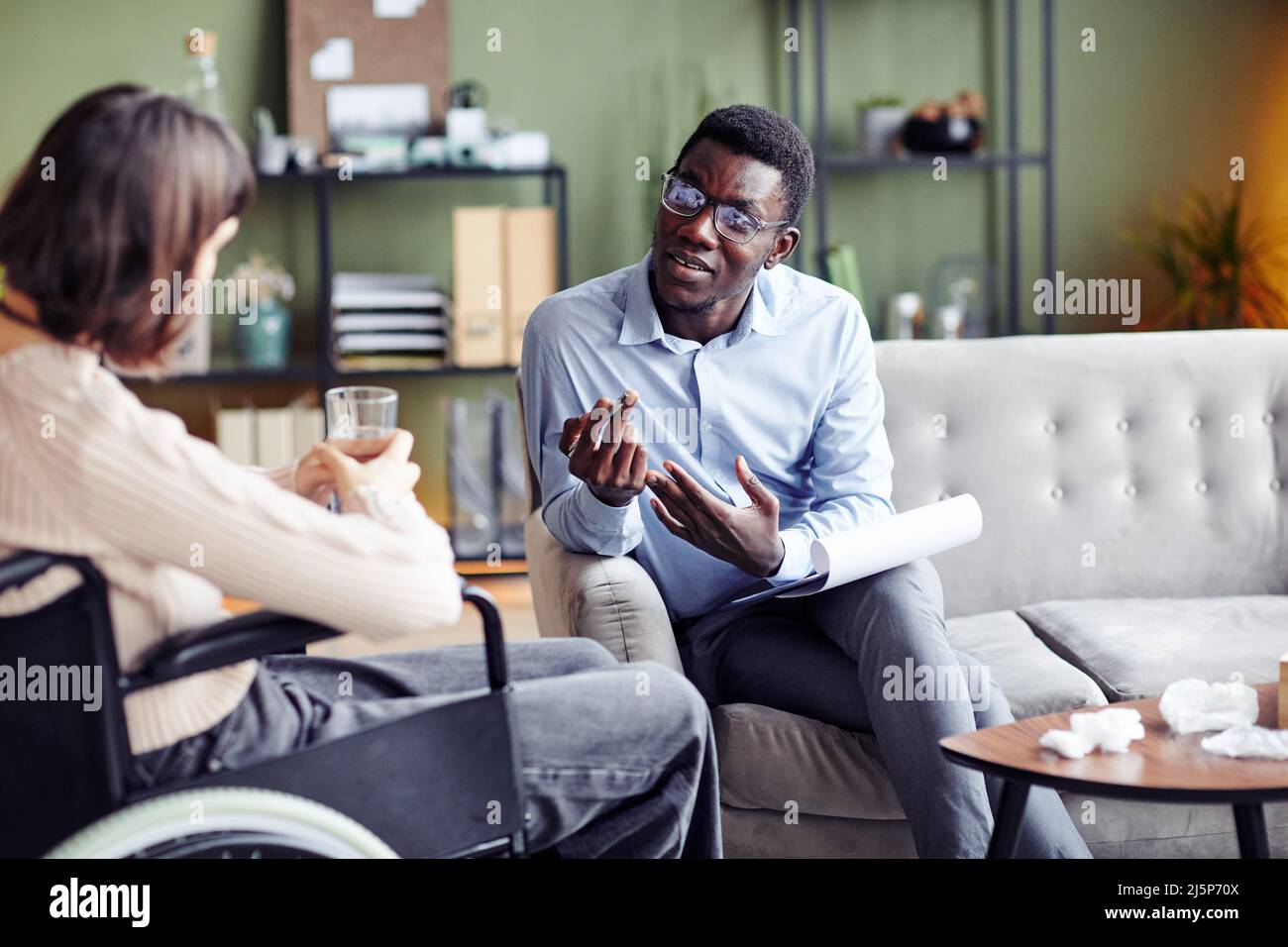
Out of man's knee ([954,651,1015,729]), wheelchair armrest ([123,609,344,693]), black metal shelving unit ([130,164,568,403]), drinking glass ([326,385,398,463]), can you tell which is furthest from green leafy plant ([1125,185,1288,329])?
wheelchair armrest ([123,609,344,693])

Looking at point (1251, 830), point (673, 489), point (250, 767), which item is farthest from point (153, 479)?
point (1251, 830)

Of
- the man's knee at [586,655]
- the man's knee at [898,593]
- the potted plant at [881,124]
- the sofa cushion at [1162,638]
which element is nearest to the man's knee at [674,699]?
the man's knee at [586,655]

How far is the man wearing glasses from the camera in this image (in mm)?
1798

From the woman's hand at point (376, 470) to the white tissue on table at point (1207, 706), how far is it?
2.94 ft

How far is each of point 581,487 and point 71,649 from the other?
2.88 ft

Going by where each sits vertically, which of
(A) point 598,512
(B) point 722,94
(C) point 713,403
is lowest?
(A) point 598,512

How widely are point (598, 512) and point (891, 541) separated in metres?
0.40

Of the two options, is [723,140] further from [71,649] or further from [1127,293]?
[1127,293]

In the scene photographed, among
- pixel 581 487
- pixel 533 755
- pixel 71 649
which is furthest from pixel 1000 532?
pixel 71 649

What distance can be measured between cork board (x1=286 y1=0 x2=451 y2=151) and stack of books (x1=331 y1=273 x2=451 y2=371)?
1.40 ft

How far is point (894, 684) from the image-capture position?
1.73 m

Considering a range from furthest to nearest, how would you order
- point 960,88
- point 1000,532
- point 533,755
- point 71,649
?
point 960,88, point 1000,532, point 533,755, point 71,649

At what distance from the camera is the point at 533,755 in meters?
1.38

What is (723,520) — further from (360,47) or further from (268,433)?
(360,47)
